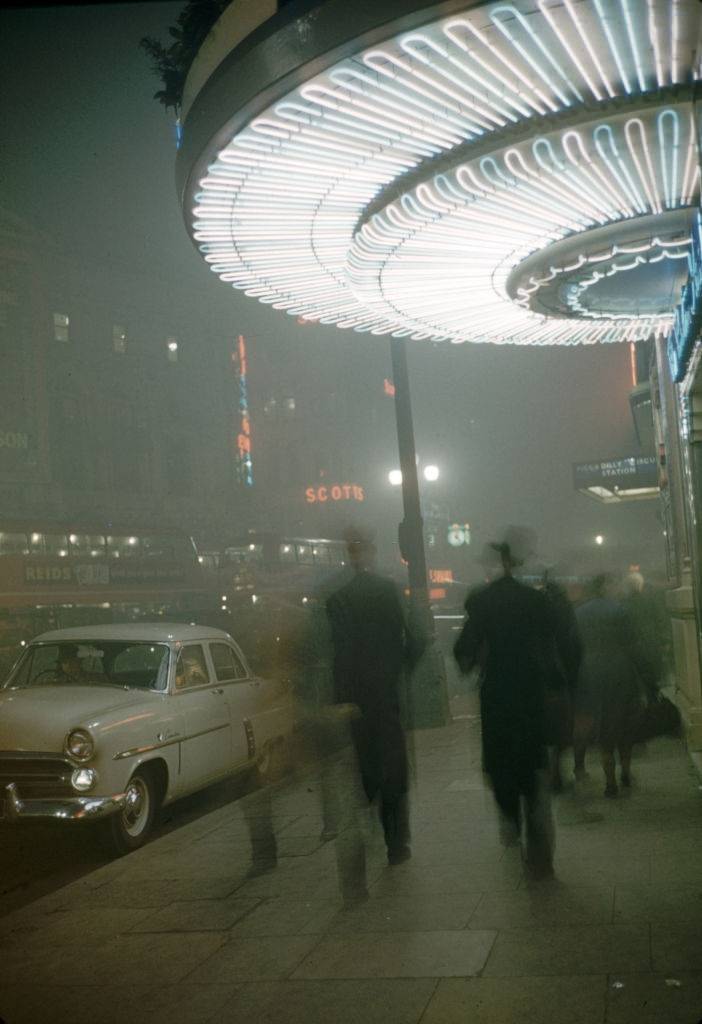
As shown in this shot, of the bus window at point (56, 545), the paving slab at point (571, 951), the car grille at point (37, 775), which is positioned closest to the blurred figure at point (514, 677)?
the paving slab at point (571, 951)

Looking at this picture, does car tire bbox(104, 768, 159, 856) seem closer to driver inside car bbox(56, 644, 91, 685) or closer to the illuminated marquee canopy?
driver inside car bbox(56, 644, 91, 685)

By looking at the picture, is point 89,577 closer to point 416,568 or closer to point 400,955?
point 416,568

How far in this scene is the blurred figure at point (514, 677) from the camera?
6109 mm

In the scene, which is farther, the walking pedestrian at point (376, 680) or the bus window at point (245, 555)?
the bus window at point (245, 555)

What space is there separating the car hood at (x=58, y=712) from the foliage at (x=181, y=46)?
5.19 meters

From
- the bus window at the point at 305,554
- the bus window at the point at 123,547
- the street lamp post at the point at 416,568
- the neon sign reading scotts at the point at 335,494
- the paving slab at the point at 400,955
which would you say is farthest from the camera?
the neon sign reading scotts at the point at 335,494

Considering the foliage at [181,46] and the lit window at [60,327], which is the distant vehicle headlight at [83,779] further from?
the lit window at [60,327]

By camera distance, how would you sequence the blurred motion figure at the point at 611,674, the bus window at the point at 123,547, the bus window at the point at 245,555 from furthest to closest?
the bus window at the point at 245,555, the bus window at the point at 123,547, the blurred motion figure at the point at 611,674

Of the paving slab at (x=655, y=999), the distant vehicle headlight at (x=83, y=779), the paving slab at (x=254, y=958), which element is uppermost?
the distant vehicle headlight at (x=83, y=779)

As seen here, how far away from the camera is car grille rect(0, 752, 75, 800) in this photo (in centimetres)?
782

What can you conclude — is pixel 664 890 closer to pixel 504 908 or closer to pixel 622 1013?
pixel 504 908

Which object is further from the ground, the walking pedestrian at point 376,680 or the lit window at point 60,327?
the lit window at point 60,327

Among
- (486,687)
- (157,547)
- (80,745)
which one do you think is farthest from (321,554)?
(486,687)

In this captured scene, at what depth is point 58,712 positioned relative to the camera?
26.7 ft
